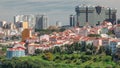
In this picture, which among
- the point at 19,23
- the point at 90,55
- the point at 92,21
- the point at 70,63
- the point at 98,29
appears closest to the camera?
the point at 70,63

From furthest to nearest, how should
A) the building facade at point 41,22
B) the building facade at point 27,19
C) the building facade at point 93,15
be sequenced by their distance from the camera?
the building facade at point 27,19, the building facade at point 41,22, the building facade at point 93,15

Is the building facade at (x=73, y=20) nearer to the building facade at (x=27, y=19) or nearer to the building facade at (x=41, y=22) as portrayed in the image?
the building facade at (x=41, y=22)

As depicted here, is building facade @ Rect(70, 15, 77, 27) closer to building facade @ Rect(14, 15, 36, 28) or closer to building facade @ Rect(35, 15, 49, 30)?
building facade @ Rect(35, 15, 49, 30)

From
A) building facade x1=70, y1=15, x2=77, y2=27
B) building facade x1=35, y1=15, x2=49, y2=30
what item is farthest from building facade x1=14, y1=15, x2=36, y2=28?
building facade x1=70, y1=15, x2=77, y2=27

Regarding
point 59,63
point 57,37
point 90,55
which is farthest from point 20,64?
point 57,37

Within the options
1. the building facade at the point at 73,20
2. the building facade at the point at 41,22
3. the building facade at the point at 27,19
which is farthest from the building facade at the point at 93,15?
the building facade at the point at 27,19

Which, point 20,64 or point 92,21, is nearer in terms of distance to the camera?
point 20,64

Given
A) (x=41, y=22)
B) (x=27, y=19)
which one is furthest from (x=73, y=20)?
(x=27, y=19)

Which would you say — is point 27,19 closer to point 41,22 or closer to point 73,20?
point 41,22

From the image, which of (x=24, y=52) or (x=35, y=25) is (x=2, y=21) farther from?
(x=24, y=52)
